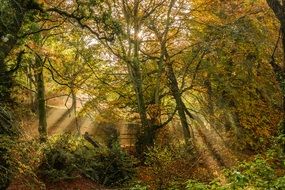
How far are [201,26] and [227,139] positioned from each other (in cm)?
638

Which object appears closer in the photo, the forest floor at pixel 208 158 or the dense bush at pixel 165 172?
the dense bush at pixel 165 172

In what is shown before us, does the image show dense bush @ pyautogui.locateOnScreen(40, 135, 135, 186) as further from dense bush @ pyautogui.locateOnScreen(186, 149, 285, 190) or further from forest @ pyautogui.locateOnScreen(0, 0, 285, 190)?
dense bush @ pyautogui.locateOnScreen(186, 149, 285, 190)

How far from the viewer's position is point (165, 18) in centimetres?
1975

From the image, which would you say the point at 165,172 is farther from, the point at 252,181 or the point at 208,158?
the point at 208,158

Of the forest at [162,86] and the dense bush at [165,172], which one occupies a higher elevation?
the forest at [162,86]

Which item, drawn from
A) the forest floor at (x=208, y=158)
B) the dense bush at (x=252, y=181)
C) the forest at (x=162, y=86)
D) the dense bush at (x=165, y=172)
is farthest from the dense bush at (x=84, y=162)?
the dense bush at (x=252, y=181)

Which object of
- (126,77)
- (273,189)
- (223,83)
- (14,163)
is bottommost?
(273,189)

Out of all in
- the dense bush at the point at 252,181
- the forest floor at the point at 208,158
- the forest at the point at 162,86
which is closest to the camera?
the dense bush at the point at 252,181

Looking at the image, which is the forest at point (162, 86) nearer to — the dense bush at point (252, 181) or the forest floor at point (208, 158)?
the forest floor at point (208, 158)

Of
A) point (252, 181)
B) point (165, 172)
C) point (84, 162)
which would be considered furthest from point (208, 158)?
point (252, 181)

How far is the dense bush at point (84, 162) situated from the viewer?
15.9m

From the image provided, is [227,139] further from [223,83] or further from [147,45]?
[147,45]

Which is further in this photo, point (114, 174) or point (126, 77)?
point (126, 77)

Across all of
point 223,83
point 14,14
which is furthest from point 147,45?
point 14,14
